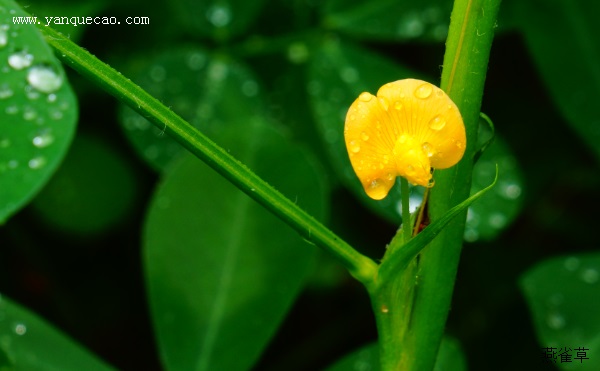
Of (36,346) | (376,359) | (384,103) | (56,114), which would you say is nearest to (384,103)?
(384,103)

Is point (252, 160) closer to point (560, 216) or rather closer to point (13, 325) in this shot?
point (13, 325)

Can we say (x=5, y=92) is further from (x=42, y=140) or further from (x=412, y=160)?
(x=412, y=160)

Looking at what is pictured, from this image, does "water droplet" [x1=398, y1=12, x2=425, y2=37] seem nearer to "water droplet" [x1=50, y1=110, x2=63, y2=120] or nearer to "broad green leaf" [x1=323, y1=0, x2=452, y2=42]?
"broad green leaf" [x1=323, y1=0, x2=452, y2=42]

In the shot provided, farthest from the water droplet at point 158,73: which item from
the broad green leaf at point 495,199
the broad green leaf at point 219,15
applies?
the broad green leaf at point 495,199

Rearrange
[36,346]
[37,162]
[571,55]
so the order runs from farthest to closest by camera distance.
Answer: [571,55] → [36,346] → [37,162]

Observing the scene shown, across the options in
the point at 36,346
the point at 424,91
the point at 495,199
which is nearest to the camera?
the point at 424,91

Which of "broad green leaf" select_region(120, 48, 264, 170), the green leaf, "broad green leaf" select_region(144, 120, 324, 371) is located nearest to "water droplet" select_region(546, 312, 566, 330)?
"broad green leaf" select_region(144, 120, 324, 371)
